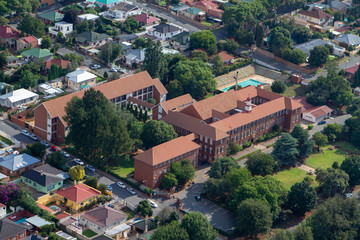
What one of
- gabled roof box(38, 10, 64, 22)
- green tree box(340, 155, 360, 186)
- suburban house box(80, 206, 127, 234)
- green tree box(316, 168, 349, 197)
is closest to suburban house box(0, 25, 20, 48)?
gabled roof box(38, 10, 64, 22)

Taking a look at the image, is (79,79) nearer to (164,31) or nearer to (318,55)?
(164,31)

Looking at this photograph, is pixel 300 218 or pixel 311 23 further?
pixel 311 23

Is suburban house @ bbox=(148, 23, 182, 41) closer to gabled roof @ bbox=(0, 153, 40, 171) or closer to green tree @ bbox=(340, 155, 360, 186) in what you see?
gabled roof @ bbox=(0, 153, 40, 171)

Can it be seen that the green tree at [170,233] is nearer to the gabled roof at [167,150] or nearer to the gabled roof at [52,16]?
the gabled roof at [167,150]

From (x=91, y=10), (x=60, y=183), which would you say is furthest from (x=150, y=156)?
(x=91, y=10)

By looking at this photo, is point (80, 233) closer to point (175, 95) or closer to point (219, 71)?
point (175, 95)

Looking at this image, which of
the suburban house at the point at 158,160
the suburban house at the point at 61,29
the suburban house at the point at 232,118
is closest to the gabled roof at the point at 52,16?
the suburban house at the point at 61,29
